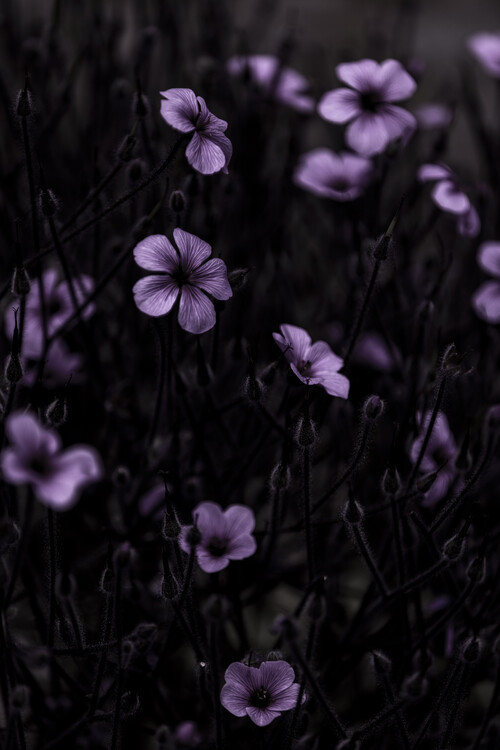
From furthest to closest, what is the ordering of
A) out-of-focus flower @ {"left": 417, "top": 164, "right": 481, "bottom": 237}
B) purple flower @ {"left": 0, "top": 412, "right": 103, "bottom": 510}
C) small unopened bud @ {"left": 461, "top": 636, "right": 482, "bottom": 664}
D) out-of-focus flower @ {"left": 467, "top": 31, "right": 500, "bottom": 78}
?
out-of-focus flower @ {"left": 467, "top": 31, "right": 500, "bottom": 78} → out-of-focus flower @ {"left": 417, "top": 164, "right": 481, "bottom": 237} → small unopened bud @ {"left": 461, "top": 636, "right": 482, "bottom": 664} → purple flower @ {"left": 0, "top": 412, "right": 103, "bottom": 510}

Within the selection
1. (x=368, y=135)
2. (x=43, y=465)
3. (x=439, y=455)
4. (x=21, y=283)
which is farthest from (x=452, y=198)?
(x=43, y=465)

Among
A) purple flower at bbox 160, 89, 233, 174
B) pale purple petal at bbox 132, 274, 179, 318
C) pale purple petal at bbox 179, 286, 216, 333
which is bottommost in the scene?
pale purple petal at bbox 179, 286, 216, 333

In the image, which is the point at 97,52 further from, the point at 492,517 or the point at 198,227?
Result: the point at 492,517

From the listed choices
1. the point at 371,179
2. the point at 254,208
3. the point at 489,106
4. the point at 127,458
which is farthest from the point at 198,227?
→ the point at 489,106

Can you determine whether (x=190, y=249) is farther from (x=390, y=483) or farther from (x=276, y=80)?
(x=276, y=80)

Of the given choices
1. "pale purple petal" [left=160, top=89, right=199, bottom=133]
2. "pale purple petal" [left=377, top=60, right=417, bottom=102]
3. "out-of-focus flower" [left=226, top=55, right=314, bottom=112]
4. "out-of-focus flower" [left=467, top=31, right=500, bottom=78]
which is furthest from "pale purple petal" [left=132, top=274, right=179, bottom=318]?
"out-of-focus flower" [left=467, top=31, right=500, bottom=78]

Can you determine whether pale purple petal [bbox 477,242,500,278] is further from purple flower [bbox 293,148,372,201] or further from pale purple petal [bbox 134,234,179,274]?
pale purple petal [bbox 134,234,179,274]
